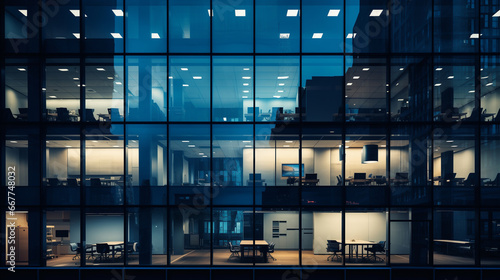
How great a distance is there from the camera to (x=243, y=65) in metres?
12.2

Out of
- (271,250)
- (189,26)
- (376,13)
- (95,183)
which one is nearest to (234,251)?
(271,250)

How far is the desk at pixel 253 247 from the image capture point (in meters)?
11.8

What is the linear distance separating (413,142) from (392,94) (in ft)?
5.67

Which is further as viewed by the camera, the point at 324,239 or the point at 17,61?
the point at 17,61

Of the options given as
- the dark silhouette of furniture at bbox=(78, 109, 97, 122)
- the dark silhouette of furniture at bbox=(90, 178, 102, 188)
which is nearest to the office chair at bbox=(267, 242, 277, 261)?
the dark silhouette of furniture at bbox=(90, 178, 102, 188)

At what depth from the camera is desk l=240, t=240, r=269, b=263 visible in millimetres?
11758

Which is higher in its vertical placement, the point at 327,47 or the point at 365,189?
the point at 327,47

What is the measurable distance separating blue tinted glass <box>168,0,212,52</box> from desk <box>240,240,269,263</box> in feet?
21.2

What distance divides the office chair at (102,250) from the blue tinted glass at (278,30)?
8036 mm

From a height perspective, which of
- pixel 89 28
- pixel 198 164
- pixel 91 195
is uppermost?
pixel 89 28

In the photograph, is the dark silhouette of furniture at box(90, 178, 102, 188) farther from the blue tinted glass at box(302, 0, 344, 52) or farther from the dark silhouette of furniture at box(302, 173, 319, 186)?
the blue tinted glass at box(302, 0, 344, 52)

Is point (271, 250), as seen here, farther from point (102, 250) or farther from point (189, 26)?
point (189, 26)

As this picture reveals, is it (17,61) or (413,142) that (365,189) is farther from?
(17,61)

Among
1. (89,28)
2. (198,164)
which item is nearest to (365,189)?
(198,164)
